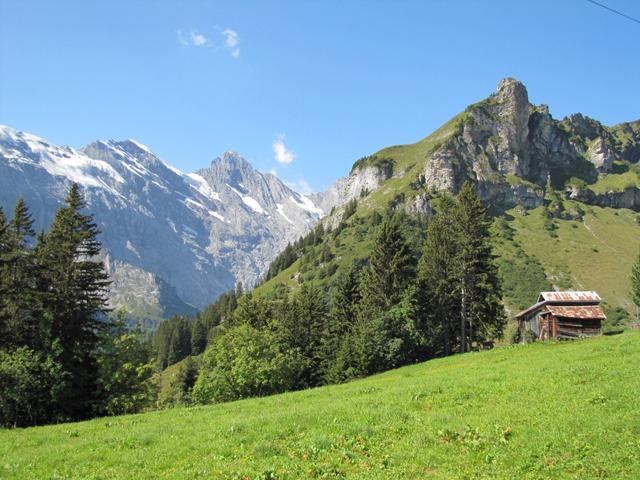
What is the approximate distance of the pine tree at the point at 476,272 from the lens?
6069 centimetres

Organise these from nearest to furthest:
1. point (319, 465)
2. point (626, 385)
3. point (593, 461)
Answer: point (593, 461)
point (319, 465)
point (626, 385)

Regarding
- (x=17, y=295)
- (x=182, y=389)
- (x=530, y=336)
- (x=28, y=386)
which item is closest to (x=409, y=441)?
(x=28, y=386)

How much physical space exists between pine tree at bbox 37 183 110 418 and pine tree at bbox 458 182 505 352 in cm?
4226

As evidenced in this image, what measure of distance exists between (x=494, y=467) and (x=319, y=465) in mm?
4657

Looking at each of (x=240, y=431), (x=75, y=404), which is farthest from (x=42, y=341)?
(x=240, y=431)

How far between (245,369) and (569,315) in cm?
4013

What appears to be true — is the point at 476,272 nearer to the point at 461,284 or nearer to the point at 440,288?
the point at 461,284

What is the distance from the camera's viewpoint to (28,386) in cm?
3822

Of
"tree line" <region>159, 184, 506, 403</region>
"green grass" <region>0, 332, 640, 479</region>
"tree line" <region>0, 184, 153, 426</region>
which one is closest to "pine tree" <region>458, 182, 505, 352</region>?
"tree line" <region>159, 184, 506, 403</region>

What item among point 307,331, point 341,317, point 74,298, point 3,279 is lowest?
point 307,331

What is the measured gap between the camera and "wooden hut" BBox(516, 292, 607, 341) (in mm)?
58281

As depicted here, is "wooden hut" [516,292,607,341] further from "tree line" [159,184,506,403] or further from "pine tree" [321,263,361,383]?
"pine tree" [321,263,361,383]

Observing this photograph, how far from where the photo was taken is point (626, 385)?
18219mm

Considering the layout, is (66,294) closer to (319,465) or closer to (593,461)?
(319,465)
